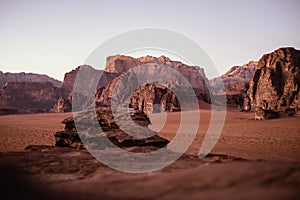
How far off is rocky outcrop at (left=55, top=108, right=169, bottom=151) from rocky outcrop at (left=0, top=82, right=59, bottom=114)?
61037 mm

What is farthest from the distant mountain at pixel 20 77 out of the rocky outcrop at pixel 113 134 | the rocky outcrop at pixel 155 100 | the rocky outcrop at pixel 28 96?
the rocky outcrop at pixel 113 134

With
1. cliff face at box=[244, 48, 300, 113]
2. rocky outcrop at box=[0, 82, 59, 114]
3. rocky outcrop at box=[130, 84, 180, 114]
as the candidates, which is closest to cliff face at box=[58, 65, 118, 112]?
rocky outcrop at box=[0, 82, 59, 114]

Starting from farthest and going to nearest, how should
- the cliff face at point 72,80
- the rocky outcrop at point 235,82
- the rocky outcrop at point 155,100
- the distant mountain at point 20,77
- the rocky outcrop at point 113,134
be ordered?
the distant mountain at point 20,77 → the cliff face at point 72,80 → the rocky outcrop at point 235,82 → the rocky outcrop at point 155,100 → the rocky outcrop at point 113,134

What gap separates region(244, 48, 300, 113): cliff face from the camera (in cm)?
3222

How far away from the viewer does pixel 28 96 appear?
72.1m

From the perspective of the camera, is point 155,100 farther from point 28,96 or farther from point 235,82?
point 28,96

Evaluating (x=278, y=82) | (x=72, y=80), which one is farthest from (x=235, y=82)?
(x=72, y=80)

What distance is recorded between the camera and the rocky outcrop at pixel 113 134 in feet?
29.3

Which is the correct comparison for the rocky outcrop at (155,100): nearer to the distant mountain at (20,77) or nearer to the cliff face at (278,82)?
the cliff face at (278,82)

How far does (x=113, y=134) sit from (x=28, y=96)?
70.6m

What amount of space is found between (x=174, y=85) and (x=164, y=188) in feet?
167

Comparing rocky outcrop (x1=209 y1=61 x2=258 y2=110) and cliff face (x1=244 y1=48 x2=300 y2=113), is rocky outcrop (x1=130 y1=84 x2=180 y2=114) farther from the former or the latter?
rocky outcrop (x1=209 y1=61 x2=258 y2=110)

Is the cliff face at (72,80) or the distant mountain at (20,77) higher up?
the distant mountain at (20,77)

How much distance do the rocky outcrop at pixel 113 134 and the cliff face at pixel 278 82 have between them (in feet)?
84.9
